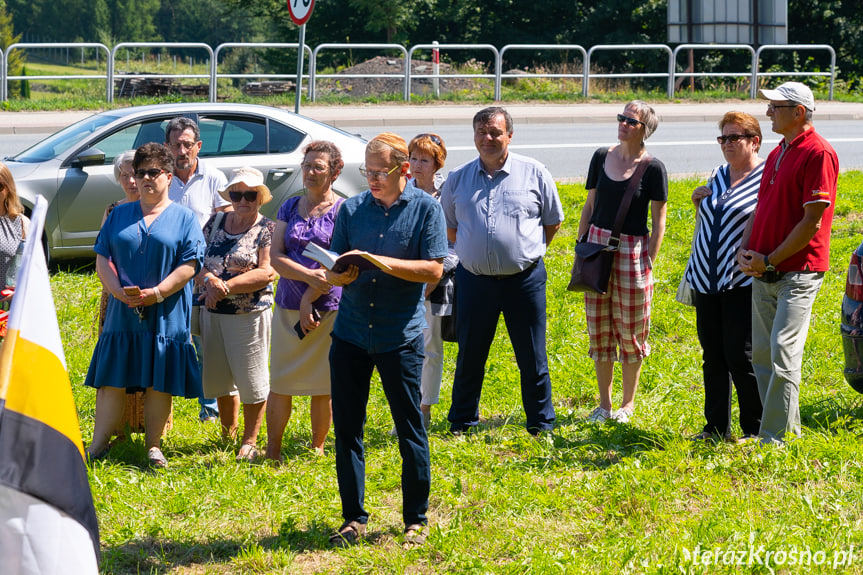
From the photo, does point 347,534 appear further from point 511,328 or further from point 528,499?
point 511,328

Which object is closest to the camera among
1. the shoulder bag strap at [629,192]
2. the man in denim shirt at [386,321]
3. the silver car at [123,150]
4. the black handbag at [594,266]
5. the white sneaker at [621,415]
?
the man in denim shirt at [386,321]

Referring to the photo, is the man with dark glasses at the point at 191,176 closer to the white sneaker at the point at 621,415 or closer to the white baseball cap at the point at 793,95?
the white sneaker at the point at 621,415

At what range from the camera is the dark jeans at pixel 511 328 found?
5895mm

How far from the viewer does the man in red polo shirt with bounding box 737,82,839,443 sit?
16.6 feet

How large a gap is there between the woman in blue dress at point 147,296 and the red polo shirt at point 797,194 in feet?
9.97

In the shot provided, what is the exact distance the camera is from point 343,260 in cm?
435

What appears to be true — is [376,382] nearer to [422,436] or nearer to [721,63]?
[422,436]

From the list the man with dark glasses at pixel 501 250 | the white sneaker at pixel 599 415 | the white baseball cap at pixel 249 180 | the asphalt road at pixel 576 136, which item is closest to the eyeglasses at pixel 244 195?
the white baseball cap at pixel 249 180

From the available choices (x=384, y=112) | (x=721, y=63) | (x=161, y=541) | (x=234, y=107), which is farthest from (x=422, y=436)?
(x=721, y=63)

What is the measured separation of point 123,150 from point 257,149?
1.24 m

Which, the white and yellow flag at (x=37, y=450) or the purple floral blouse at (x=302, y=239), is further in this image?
the purple floral blouse at (x=302, y=239)

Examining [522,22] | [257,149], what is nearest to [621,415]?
[257,149]

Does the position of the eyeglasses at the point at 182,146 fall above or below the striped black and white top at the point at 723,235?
above

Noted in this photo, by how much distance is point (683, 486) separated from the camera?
5.06 metres
